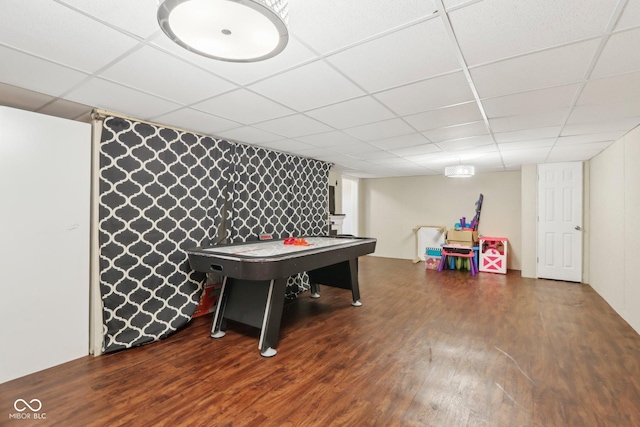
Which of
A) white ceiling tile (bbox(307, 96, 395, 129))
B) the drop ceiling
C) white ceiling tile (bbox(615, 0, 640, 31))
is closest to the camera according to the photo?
white ceiling tile (bbox(615, 0, 640, 31))

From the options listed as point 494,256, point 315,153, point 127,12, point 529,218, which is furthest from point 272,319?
point 529,218

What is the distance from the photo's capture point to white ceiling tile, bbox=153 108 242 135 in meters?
2.77

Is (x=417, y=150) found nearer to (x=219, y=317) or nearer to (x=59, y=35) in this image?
(x=219, y=317)

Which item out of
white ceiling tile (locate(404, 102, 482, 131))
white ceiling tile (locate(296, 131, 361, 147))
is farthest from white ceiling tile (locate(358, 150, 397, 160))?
white ceiling tile (locate(404, 102, 482, 131))

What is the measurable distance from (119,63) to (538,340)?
422 centimetres

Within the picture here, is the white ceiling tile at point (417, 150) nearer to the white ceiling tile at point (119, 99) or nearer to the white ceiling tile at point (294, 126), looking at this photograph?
the white ceiling tile at point (294, 126)

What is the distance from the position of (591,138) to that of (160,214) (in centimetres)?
504

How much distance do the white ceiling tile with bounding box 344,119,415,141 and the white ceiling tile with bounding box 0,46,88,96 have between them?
2.39m

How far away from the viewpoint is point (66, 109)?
2.66 metres

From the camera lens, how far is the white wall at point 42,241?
2225 mm

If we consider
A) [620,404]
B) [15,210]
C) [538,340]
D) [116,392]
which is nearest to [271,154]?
[15,210]

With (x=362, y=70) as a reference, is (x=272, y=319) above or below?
below

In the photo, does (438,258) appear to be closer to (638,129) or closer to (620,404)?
(638,129)

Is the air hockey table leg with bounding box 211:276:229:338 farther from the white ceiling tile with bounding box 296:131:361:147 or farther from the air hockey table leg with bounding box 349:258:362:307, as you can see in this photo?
the white ceiling tile with bounding box 296:131:361:147
